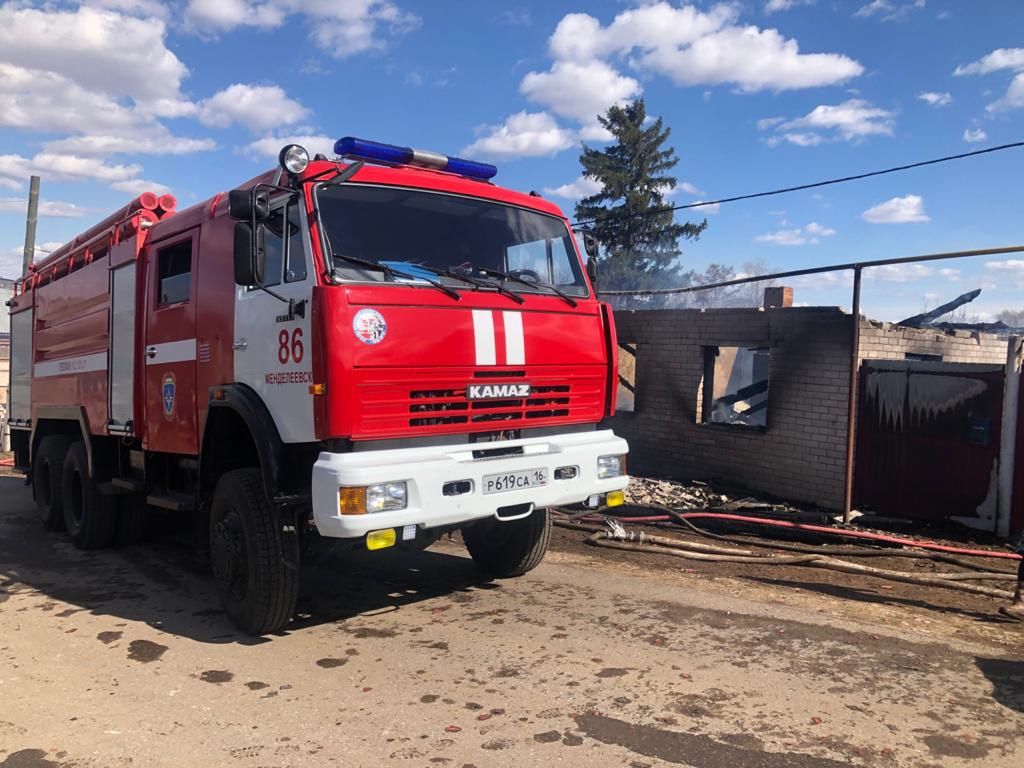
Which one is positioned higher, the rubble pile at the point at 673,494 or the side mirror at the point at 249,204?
the side mirror at the point at 249,204

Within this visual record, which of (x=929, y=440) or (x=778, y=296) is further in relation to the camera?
(x=778, y=296)

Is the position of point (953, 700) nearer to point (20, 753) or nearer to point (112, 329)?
point (20, 753)

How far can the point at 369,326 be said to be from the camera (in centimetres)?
398

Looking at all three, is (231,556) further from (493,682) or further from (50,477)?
(50,477)

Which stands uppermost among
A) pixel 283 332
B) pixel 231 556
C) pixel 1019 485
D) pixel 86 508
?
pixel 283 332

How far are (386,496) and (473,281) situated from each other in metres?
1.44

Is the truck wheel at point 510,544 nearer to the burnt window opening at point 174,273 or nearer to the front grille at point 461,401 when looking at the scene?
the front grille at point 461,401

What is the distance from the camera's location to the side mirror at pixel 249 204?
4.21 m

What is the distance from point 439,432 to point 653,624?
192cm

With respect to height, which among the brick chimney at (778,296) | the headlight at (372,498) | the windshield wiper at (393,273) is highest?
the brick chimney at (778,296)

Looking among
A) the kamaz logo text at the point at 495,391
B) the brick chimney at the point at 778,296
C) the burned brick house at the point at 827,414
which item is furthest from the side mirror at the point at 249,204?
the brick chimney at the point at 778,296

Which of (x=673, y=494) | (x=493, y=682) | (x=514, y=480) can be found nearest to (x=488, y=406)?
(x=514, y=480)

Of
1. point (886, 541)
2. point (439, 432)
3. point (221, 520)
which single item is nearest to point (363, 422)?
point (439, 432)

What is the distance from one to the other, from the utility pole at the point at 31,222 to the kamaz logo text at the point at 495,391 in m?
17.6
